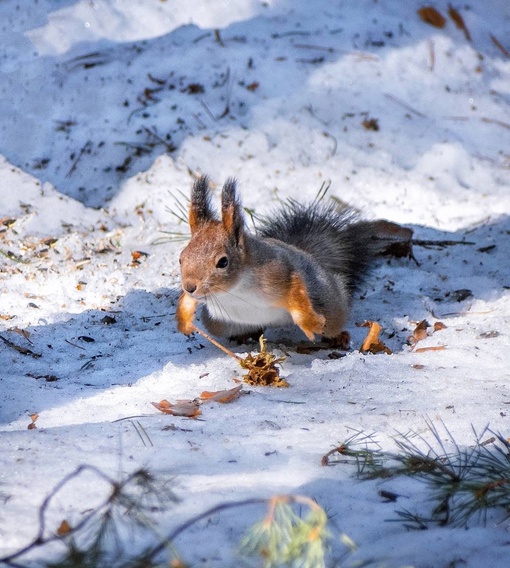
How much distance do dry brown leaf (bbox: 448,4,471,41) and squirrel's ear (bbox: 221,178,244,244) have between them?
134 inches

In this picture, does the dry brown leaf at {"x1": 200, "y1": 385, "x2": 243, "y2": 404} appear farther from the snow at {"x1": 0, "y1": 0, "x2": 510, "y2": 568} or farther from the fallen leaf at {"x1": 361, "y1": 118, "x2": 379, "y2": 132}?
the fallen leaf at {"x1": 361, "y1": 118, "x2": 379, "y2": 132}

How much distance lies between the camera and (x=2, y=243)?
3.26 m

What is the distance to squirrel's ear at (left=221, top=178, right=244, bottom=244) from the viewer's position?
7.54 feet

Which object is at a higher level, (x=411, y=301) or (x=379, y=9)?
(x=379, y=9)

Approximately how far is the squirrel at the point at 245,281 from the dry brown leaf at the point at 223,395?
28 cm

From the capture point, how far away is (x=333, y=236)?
2.94 m

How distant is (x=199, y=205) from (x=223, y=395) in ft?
2.00

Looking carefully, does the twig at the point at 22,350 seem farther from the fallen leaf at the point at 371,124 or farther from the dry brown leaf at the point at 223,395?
the fallen leaf at the point at 371,124

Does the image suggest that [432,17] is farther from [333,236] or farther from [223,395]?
[223,395]

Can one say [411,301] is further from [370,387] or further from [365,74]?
[365,74]

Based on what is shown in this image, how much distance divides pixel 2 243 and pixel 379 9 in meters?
3.08

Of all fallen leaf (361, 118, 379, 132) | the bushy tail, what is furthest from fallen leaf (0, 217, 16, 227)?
fallen leaf (361, 118, 379, 132)

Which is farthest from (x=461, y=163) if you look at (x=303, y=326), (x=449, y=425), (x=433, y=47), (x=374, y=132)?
(x=449, y=425)

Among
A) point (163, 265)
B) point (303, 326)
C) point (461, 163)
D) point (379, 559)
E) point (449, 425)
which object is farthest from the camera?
point (461, 163)
